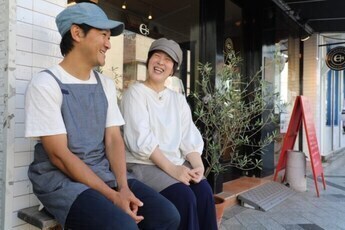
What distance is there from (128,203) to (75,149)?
1.15ft

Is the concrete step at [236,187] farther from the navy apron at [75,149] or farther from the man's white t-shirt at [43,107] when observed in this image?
the man's white t-shirt at [43,107]

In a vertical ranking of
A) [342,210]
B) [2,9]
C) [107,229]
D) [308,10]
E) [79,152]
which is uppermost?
[308,10]

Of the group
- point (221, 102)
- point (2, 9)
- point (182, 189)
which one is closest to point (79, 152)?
point (182, 189)

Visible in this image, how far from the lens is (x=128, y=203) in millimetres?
1474

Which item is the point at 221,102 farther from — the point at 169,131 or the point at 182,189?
the point at 182,189

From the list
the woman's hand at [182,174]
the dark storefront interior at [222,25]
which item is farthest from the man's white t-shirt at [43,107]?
the dark storefront interior at [222,25]

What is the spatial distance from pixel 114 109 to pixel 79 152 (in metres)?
0.32

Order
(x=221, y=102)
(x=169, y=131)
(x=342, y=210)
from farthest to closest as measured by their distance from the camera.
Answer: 1. (x=342, y=210)
2. (x=221, y=102)
3. (x=169, y=131)

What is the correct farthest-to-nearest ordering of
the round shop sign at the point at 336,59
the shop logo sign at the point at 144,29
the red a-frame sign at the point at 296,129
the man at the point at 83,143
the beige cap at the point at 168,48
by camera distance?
1. the round shop sign at the point at 336,59
2. the red a-frame sign at the point at 296,129
3. the shop logo sign at the point at 144,29
4. the beige cap at the point at 168,48
5. the man at the point at 83,143

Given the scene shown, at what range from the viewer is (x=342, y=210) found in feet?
11.9

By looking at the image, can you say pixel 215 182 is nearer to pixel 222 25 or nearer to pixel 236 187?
pixel 236 187

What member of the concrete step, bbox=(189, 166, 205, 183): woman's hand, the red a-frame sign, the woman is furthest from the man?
the red a-frame sign

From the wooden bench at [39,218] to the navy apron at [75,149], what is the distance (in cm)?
6

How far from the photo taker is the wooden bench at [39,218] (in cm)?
151
